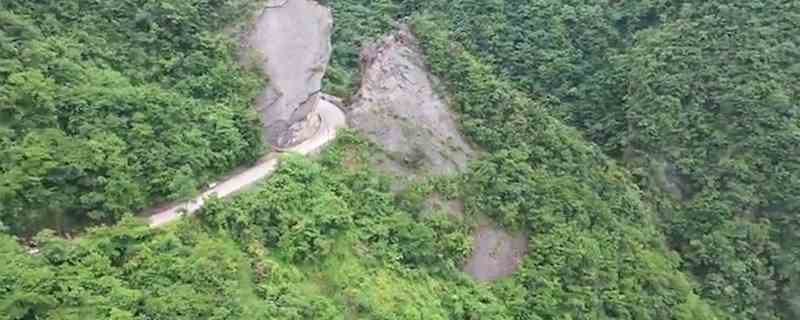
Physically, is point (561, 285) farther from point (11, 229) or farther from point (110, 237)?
point (11, 229)

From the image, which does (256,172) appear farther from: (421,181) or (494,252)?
(494,252)

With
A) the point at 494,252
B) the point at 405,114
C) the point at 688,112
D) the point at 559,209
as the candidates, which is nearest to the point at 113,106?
the point at 405,114

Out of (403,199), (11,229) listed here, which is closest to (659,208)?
(403,199)

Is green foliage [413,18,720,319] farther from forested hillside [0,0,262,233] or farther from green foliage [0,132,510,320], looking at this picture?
forested hillside [0,0,262,233]

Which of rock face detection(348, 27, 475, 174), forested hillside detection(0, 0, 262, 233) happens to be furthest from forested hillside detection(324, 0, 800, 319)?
forested hillside detection(0, 0, 262, 233)

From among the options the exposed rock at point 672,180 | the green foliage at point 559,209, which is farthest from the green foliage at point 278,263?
the exposed rock at point 672,180

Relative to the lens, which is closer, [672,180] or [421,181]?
[421,181]

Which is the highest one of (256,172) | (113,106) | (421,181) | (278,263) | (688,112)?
(113,106)

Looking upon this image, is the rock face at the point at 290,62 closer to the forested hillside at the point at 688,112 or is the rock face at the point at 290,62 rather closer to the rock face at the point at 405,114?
the rock face at the point at 405,114
